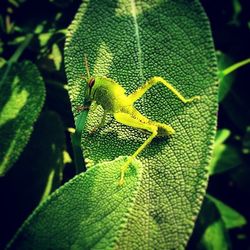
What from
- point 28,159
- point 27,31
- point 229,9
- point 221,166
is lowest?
point 221,166

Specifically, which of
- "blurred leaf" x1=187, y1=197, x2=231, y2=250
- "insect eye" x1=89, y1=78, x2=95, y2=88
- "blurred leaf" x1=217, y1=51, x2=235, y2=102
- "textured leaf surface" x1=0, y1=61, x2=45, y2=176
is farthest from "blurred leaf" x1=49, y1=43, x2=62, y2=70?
"blurred leaf" x1=187, y1=197, x2=231, y2=250

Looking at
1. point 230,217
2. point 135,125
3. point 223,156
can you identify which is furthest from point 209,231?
point 135,125

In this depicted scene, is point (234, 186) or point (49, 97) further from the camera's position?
point (234, 186)

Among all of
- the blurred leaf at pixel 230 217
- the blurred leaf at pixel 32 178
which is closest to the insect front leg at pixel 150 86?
the blurred leaf at pixel 32 178

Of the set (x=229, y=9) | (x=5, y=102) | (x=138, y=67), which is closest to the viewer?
(x=138, y=67)

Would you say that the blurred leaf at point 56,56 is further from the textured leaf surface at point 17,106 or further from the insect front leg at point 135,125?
the insect front leg at point 135,125

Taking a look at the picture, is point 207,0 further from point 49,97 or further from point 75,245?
point 75,245

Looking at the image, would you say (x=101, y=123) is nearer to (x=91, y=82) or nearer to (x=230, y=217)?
(x=91, y=82)

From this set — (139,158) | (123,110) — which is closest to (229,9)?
(123,110)
